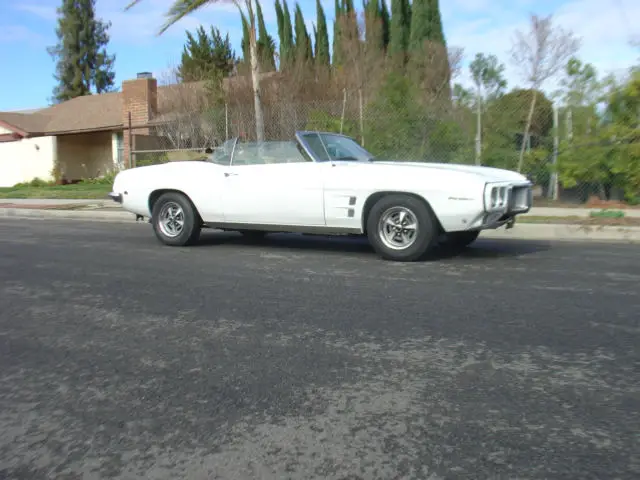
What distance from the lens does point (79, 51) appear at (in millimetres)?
52219

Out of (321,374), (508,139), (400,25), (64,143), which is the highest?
(400,25)

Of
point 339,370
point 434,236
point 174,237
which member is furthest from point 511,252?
point 339,370

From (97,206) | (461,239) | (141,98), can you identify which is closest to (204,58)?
(141,98)

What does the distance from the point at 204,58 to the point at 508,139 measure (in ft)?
63.1

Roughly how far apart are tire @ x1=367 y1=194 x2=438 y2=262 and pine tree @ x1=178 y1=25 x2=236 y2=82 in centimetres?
1886

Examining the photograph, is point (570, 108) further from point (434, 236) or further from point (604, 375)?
point (604, 375)

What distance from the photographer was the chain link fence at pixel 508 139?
445 inches

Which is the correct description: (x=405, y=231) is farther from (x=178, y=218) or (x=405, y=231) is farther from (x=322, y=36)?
(x=322, y=36)

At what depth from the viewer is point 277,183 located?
751 cm

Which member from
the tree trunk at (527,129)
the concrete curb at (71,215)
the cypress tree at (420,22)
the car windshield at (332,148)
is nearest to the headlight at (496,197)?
the car windshield at (332,148)

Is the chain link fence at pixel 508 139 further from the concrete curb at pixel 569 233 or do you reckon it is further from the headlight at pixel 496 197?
the headlight at pixel 496 197

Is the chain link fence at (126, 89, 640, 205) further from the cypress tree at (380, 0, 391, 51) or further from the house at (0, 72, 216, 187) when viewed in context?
the cypress tree at (380, 0, 391, 51)

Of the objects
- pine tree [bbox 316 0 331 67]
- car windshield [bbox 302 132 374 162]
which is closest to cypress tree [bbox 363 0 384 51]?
pine tree [bbox 316 0 331 67]

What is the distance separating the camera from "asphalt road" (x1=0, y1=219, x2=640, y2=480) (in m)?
2.49
